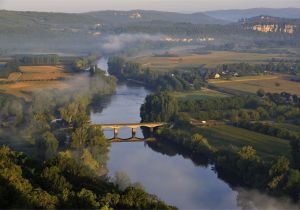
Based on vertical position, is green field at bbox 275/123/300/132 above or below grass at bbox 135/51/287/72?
above

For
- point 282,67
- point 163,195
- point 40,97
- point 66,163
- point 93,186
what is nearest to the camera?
point 93,186

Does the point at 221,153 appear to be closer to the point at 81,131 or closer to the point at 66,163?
the point at 81,131

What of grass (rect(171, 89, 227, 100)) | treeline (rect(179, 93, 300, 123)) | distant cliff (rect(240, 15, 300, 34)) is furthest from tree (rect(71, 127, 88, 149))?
distant cliff (rect(240, 15, 300, 34))

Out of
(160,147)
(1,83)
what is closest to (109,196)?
(160,147)

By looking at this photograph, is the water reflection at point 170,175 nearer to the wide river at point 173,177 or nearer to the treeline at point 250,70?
the wide river at point 173,177

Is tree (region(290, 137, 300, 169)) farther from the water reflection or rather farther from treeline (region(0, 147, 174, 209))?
treeline (region(0, 147, 174, 209))

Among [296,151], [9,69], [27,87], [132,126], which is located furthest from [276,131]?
[9,69]

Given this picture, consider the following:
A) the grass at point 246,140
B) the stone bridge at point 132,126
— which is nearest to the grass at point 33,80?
the stone bridge at point 132,126
